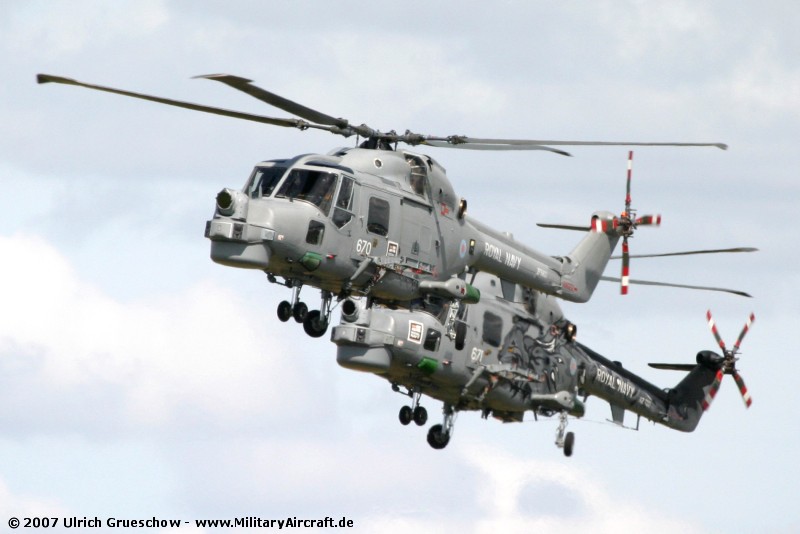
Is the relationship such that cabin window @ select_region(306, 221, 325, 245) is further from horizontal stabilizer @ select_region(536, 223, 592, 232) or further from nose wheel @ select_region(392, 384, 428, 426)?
horizontal stabilizer @ select_region(536, 223, 592, 232)

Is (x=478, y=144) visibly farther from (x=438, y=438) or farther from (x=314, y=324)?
(x=438, y=438)

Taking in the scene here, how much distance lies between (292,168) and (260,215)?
74.2 inches

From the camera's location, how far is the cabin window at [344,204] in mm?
40125

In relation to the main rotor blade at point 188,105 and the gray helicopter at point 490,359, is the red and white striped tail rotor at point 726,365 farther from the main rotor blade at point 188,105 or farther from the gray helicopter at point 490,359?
the main rotor blade at point 188,105

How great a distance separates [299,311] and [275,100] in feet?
19.2

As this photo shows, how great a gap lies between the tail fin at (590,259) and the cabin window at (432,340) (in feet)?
17.2

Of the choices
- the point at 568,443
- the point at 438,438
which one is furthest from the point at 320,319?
the point at 568,443

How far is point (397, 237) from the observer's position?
137ft

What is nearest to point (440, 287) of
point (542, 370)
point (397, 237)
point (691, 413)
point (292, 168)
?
point (397, 237)

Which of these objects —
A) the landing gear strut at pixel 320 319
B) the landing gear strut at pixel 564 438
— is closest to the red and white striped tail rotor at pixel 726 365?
the landing gear strut at pixel 564 438

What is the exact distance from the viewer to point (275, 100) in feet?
129

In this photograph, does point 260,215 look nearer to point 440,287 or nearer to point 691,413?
point 440,287

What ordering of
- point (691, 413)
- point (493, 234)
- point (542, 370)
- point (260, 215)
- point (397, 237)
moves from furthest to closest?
point (691, 413)
point (542, 370)
point (493, 234)
point (397, 237)
point (260, 215)

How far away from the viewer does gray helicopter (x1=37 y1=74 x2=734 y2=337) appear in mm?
38906
